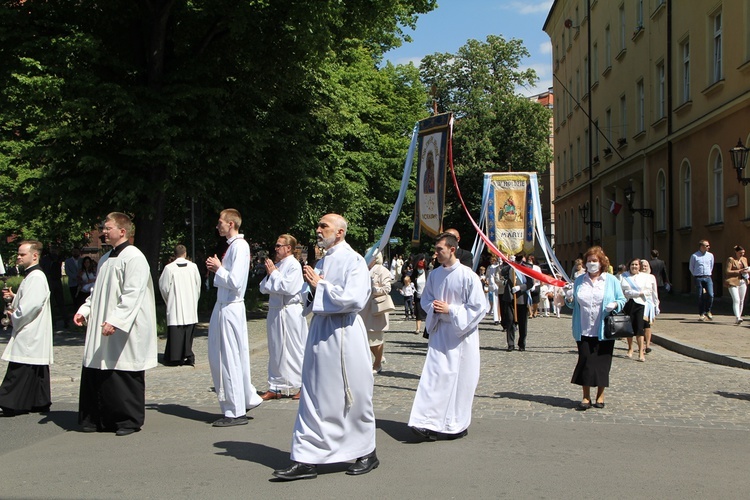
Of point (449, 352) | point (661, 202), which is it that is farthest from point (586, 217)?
point (449, 352)

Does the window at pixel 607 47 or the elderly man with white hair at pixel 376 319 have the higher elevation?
the window at pixel 607 47

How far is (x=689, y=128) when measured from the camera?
24875 millimetres

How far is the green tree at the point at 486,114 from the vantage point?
48500 mm

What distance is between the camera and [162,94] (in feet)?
52.0

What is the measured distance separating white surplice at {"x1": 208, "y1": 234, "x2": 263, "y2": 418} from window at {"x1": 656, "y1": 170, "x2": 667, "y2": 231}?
936 inches

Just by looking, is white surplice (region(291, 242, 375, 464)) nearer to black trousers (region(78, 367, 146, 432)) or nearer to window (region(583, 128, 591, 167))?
black trousers (region(78, 367, 146, 432))

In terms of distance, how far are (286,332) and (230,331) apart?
61.8 inches

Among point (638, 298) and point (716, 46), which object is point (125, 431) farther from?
point (716, 46)

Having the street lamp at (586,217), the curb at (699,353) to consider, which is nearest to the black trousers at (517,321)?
the curb at (699,353)

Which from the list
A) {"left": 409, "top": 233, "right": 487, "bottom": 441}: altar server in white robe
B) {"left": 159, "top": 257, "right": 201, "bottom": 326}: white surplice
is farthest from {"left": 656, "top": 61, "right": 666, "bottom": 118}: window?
{"left": 409, "top": 233, "right": 487, "bottom": 441}: altar server in white robe

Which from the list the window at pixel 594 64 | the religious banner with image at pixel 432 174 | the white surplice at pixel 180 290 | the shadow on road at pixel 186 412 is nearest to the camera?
the shadow on road at pixel 186 412

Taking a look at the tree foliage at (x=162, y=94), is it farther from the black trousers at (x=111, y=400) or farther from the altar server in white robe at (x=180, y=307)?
the black trousers at (x=111, y=400)

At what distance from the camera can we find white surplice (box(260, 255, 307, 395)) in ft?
29.8

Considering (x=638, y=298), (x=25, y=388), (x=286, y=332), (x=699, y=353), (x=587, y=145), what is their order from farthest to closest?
(x=587, y=145)
(x=699, y=353)
(x=638, y=298)
(x=286, y=332)
(x=25, y=388)
